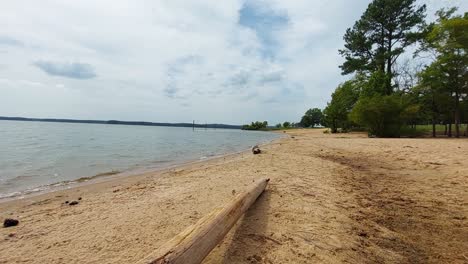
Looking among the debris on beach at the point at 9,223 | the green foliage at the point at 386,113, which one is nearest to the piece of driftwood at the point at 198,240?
the debris on beach at the point at 9,223

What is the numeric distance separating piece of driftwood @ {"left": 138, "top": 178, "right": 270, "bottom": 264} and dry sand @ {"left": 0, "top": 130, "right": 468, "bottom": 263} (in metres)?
0.31

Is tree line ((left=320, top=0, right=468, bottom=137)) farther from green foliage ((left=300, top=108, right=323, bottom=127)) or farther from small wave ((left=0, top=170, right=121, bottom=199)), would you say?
green foliage ((left=300, top=108, right=323, bottom=127))

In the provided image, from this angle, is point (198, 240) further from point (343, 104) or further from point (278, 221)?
A: point (343, 104)

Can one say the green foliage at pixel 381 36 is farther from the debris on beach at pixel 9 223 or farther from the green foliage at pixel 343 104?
the debris on beach at pixel 9 223

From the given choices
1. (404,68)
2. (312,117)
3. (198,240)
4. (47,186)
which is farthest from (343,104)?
(312,117)

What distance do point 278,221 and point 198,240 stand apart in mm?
1903

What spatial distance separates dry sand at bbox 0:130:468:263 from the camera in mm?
3469

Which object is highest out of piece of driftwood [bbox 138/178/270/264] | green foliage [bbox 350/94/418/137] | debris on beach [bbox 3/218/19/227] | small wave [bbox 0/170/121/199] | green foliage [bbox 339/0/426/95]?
green foliage [bbox 339/0/426/95]

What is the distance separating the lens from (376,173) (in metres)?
8.52

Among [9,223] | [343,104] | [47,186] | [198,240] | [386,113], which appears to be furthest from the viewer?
[343,104]

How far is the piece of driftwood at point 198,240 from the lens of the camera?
2.42 meters

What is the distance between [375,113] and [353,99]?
14.0 m

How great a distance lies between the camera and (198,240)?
112 inches

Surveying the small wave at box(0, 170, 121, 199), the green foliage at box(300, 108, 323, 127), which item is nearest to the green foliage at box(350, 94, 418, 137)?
the small wave at box(0, 170, 121, 199)
